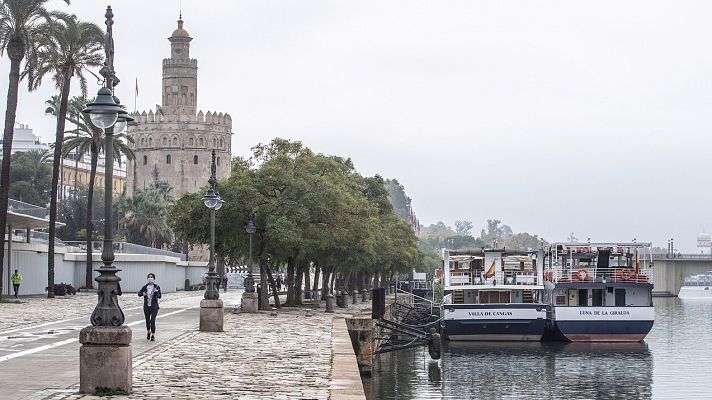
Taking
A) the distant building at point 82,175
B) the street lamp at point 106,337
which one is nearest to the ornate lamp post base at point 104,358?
the street lamp at point 106,337

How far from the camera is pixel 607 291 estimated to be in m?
55.0

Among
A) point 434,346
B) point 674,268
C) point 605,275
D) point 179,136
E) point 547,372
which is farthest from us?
point 674,268

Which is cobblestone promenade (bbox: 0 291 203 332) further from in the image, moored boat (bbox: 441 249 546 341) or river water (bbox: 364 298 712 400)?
moored boat (bbox: 441 249 546 341)

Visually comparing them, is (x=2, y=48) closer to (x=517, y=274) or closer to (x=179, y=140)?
(x=517, y=274)

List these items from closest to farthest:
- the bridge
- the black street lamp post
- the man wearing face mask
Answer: the black street lamp post, the man wearing face mask, the bridge

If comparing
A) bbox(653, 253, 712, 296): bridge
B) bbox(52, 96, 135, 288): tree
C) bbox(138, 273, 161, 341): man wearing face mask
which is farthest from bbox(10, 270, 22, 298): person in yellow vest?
bbox(653, 253, 712, 296): bridge

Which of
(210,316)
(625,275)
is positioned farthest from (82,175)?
(210,316)

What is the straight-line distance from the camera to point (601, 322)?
54250mm

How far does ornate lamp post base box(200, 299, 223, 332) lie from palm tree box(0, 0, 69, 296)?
22793mm

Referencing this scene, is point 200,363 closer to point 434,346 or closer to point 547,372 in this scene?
point 547,372

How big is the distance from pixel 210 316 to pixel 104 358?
53.6 ft

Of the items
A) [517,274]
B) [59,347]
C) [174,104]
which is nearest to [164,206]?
[174,104]

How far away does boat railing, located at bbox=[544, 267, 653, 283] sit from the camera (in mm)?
55031

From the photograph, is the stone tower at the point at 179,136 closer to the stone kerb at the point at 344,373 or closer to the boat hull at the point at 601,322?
the boat hull at the point at 601,322
